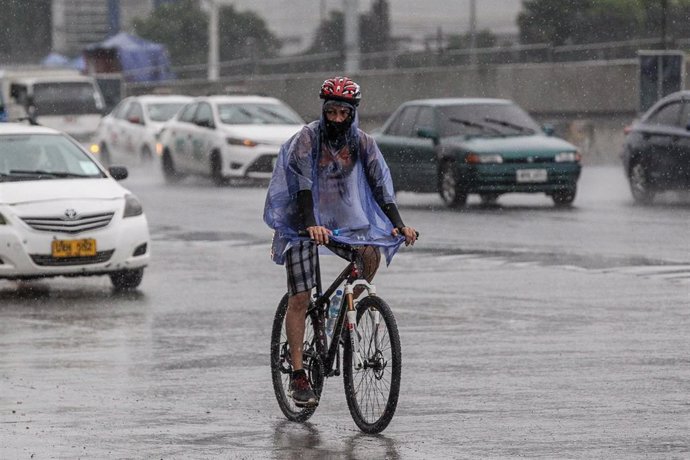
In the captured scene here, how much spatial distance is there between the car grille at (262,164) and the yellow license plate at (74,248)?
1665cm

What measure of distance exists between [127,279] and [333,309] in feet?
23.5

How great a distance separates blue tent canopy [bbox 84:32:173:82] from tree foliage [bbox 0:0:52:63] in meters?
35.2

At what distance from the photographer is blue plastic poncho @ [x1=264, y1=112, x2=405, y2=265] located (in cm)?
859

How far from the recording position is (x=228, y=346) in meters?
11.8

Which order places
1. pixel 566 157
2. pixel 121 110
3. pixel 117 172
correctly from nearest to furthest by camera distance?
pixel 117 172, pixel 566 157, pixel 121 110

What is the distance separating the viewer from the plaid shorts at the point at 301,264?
28.3 feet

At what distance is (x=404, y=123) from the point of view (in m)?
27.0

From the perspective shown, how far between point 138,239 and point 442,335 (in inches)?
157

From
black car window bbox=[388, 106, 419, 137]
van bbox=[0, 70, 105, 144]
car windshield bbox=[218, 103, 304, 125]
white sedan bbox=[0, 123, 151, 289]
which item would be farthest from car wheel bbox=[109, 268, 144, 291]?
van bbox=[0, 70, 105, 144]

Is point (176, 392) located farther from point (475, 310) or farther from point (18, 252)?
point (18, 252)

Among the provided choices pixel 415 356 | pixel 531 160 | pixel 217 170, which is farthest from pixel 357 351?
pixel 217 170

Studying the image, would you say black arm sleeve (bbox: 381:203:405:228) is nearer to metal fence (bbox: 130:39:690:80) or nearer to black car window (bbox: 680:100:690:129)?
black car window (bbox: 680:100:690:129)

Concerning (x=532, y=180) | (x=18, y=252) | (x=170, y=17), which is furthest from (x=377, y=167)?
Result: (x=170, y=17)

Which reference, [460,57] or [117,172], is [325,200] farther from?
[460,57]
